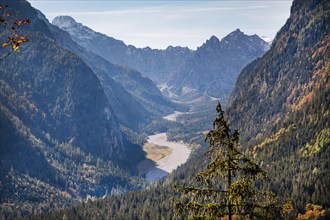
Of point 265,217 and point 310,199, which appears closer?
point 265,217

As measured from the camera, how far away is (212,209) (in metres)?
30.6

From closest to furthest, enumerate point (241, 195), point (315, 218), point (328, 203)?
1. point (241, 195)
2. point (315, 218)
3. point (328, 203)

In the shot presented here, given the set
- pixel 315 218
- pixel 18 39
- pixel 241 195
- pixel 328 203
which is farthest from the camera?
pixel 328 203

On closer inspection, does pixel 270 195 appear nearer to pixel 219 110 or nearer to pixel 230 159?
pixel 230 159

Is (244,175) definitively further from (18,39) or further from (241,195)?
(18,39)

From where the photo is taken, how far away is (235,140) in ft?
102

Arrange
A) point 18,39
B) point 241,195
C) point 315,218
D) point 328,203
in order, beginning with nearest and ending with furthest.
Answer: point 18,39 < point 241,195 < point 315,218 < point 328,203

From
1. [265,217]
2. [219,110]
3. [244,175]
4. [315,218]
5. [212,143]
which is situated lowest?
[315,218]

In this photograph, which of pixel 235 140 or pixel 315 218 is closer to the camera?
pixel 235 140

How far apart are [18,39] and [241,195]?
58.4 feet

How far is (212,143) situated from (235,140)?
166 centimetres

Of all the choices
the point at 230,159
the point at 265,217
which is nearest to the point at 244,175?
the point at 230,159

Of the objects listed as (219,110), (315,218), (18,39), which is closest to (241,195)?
(219,110)

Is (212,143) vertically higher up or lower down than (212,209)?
higher up
